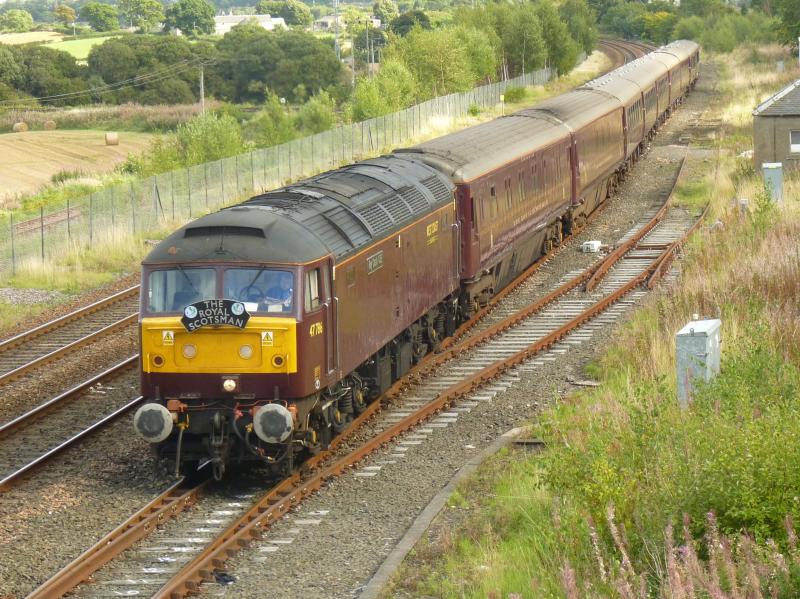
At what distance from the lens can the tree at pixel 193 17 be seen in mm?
189500

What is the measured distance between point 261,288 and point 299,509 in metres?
2.24

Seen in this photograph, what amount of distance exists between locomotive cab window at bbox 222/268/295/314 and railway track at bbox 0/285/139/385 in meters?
7.00

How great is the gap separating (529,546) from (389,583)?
117cm

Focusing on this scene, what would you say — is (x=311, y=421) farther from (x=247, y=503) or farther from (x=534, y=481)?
(x=534, y=481)

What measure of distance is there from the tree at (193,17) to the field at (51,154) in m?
105

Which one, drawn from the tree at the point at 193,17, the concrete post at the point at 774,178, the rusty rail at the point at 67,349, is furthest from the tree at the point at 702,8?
the rusty rail at the point at 67,349

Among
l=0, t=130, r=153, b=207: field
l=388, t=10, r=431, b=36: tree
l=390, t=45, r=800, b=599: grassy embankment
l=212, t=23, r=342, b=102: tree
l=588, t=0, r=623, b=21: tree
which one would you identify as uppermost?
l=588, t=0, r=623, b=21: tree

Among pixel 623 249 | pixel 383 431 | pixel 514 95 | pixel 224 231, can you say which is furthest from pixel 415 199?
pixel 514 95

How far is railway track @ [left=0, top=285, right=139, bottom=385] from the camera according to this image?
1972 centimetres

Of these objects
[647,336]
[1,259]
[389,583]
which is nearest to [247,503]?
[389,583]

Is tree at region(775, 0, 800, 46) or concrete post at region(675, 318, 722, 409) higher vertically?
tree at region(775, 0, 800, 46)

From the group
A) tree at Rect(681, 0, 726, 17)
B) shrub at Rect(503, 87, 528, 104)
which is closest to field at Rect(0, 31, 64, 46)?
tree at Rect(681, 0, 726, 17)

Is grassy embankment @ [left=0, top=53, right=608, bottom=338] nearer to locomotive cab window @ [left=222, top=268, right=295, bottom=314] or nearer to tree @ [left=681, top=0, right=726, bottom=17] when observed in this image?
locomotive cab window @ [left=222, top=268, right=295, bottom=314]

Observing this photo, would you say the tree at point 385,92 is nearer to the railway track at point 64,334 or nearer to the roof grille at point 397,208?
the railway track at point 64,334
